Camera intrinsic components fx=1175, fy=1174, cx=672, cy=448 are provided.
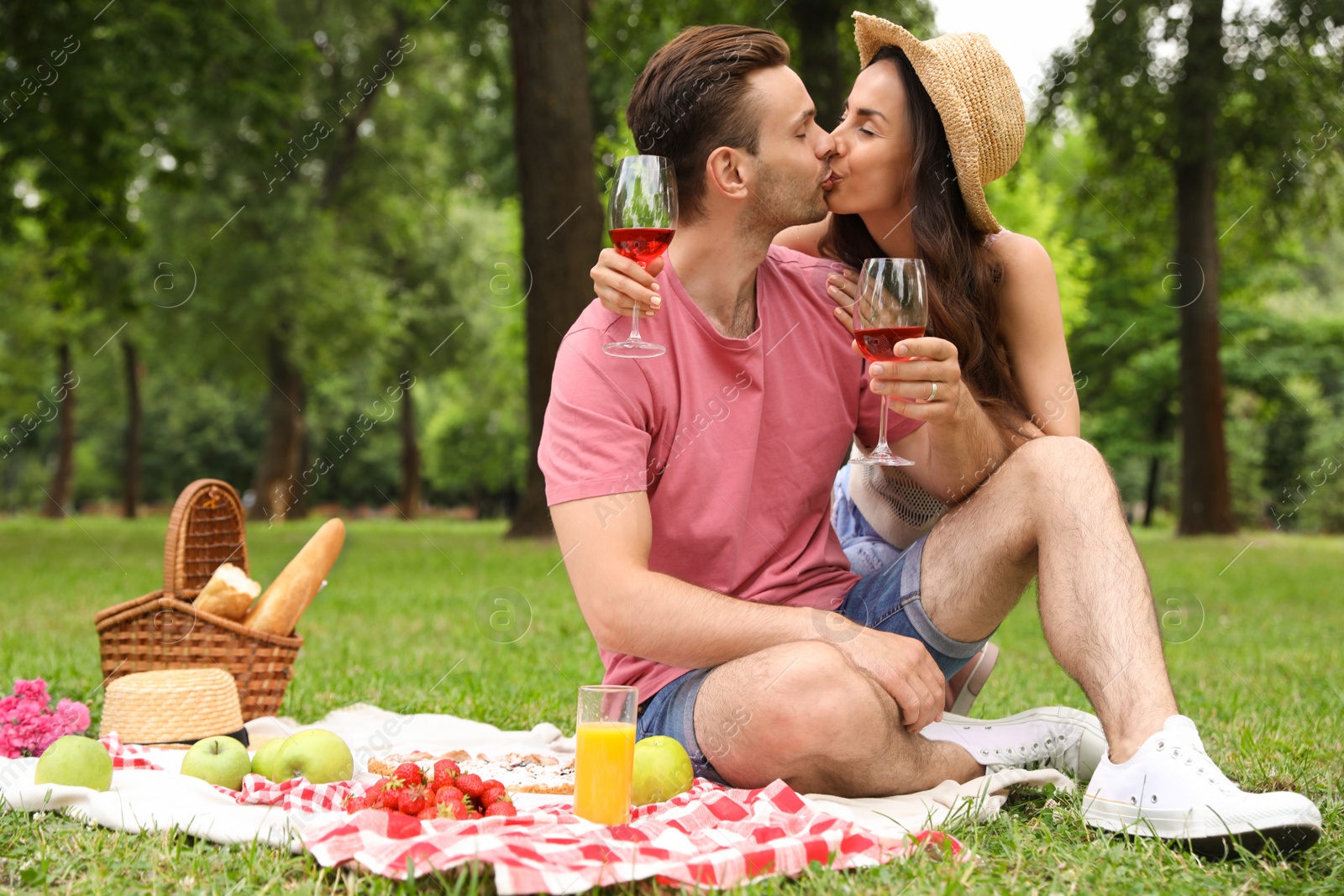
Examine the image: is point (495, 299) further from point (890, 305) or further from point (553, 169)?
point (890, 305)

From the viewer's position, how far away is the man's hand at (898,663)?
2559mm

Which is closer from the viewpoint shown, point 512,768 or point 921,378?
point 921,378

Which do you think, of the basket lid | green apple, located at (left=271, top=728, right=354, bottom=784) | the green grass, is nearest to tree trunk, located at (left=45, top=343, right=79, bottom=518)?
the green grass

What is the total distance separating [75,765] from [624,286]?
5.41 ft

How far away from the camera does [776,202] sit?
3096mm

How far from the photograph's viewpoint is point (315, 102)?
20.4 m

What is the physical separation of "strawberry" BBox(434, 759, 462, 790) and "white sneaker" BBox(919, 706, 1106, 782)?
46.5 inches

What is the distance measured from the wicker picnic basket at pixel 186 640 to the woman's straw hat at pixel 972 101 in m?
2.46

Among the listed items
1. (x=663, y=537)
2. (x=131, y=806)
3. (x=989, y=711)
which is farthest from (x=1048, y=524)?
(x=131, y=806)

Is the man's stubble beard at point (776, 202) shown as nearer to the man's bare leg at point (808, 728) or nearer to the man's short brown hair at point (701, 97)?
the man's short brown hair at point (701, 97)

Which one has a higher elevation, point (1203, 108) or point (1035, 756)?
point (1203, 108)

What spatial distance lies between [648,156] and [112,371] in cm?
2685

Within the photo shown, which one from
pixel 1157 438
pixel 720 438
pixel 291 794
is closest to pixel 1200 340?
pixel 1157 438

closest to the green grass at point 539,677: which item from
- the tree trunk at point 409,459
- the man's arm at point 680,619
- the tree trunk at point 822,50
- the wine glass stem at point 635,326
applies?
the man's arm at point 680,619
